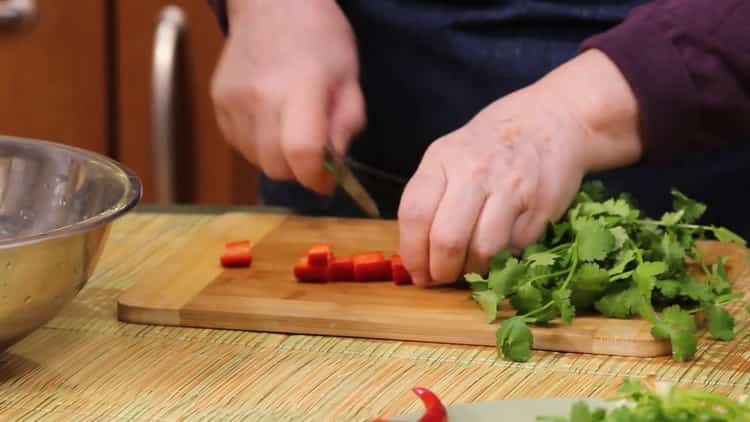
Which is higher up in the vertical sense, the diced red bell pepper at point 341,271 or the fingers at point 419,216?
the fingers at point 419,216

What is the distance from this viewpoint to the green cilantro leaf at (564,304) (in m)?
1.10

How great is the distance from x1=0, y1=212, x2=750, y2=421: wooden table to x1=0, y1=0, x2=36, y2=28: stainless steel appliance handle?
4.71ft

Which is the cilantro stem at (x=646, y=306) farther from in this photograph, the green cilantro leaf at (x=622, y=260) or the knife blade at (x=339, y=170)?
the knife blade at (x=339, y=170)

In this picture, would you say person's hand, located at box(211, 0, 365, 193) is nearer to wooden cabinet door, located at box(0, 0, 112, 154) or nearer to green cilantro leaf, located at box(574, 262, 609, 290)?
green cilantro leaf, located at box(574, 262, 609, 290)

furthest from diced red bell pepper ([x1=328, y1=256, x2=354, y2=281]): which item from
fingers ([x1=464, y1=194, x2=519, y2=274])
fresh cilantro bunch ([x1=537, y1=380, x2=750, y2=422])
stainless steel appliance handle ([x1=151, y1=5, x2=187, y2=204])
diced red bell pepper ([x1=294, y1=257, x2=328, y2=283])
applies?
stainless steel appliance handle ([x1=151, y1=5, x2=187, y2=204])

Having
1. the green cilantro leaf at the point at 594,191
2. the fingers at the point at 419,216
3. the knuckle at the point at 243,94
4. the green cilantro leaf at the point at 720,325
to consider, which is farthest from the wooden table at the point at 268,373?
the knuckle at the point at 243,94

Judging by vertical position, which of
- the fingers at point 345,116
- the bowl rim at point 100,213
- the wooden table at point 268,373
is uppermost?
the bowl rim at point 100,213

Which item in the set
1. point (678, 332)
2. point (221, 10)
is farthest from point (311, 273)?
point (221, 10)

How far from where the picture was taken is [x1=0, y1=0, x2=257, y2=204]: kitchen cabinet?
244 centimetres

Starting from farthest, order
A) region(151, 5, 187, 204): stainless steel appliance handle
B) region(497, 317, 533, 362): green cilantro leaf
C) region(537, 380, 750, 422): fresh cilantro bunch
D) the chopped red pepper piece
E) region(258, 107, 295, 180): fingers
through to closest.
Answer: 1. region(151, 5, 187, 204): stainless steel appliance handle
2. region(258, 107, 295, 180): fingers
3. region(497, 317, 533, 362): green cilantro leaf
4. the chopped red pepper piece
5. region(537, 380, 750, 422): fresh cilantro bunch

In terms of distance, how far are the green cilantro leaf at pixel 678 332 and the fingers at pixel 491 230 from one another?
0.17 metres

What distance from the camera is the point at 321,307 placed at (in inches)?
45.4

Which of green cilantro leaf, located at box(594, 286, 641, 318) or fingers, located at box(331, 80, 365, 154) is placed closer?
green cilantro leaf, located at box(594, 286, 641, 318)

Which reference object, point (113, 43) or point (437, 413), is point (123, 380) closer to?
point (437, 413)
